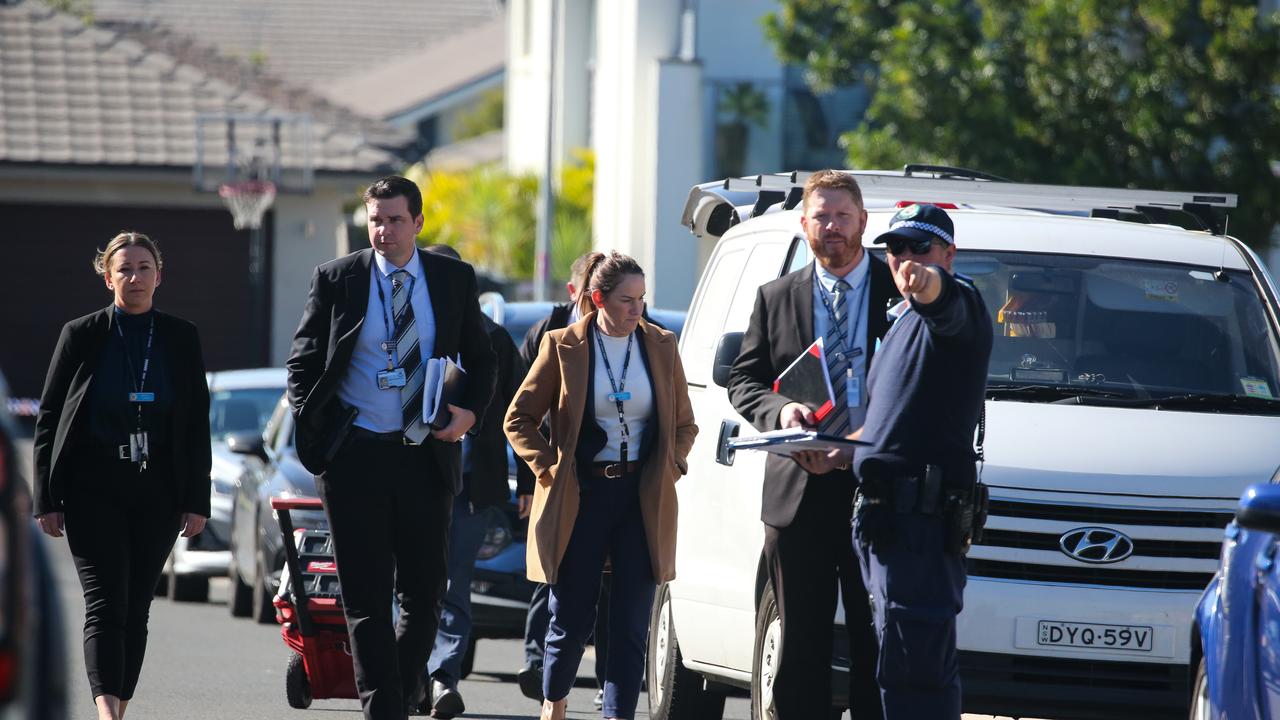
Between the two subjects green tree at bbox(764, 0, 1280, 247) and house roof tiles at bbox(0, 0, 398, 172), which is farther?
house roof tiles at bbox(0, 0, 398, 172)

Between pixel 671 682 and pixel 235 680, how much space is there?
3.09 metres

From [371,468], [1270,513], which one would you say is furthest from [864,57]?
[1270,513]

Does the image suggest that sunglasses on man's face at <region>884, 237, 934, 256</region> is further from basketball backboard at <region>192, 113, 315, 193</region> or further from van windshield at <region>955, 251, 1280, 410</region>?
basketball backboard at <region>192, 113, 315, 193</region>

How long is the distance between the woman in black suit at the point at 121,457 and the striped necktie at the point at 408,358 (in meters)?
0.86

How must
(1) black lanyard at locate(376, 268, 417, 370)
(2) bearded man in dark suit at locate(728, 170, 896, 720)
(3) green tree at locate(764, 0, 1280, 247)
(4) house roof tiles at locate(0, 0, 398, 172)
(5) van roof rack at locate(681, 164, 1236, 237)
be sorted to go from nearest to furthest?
(2) bearded man in dark suit at locate(728, 170, 896, 720) → (1) black lanyard at locate(376, 268, 417, 370) → (5) van roof rack at locate(681, 164, 1236, 237) → (3) green tree at locate(764, 0, 1280, 247) → (4) house roof tiles at locate(0, 0, 398, 172)

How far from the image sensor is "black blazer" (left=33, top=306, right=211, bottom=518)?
7578mm

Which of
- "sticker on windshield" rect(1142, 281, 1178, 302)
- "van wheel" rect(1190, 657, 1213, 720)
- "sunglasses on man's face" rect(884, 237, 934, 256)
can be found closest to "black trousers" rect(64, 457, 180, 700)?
"sunglasses on man's face" rect(884, 237, 934, 256)

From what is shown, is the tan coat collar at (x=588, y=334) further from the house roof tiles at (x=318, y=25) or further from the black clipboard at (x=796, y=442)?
the house roof tiles at (x=318, y=25)

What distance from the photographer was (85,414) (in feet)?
25.0

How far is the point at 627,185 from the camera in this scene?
103 feet

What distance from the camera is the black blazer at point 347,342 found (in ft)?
23.7

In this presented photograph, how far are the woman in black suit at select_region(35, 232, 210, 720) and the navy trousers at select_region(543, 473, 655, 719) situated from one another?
1.36m

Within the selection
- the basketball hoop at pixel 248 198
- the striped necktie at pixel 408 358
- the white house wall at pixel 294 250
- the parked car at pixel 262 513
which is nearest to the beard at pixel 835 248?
the striped necktie at pixel 408 358

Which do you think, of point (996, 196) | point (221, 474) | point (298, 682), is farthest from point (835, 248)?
point (221, 474)
